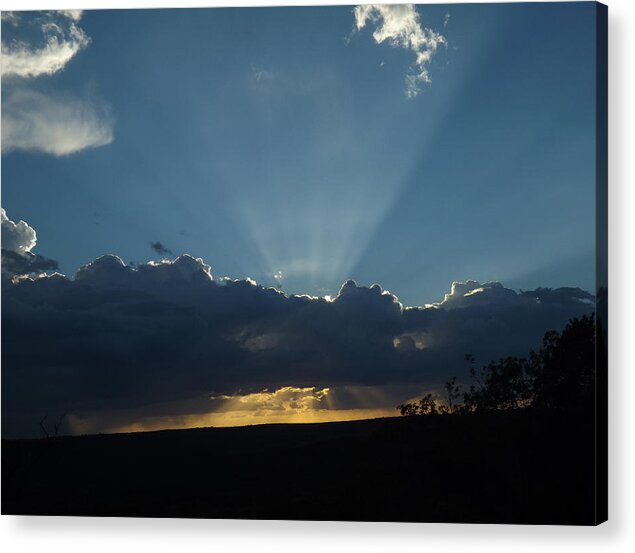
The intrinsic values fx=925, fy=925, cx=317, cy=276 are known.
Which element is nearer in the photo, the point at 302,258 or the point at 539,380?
the point at 539,380

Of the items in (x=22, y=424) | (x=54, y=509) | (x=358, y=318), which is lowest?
(x=54, y=509)

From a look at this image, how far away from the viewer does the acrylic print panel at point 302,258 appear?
890cm

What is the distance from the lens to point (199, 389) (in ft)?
30.4

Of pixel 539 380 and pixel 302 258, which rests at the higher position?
pixel 302 258

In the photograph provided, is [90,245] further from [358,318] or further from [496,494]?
[496,494]

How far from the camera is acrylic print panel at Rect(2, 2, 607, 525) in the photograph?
890 centimetres

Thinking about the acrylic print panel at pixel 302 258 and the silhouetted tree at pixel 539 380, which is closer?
the silhouetted tree at pixel 539 380

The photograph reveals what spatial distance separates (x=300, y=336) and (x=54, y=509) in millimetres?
3040

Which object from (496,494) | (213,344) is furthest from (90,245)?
(496,494)

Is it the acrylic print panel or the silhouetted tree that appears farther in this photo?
the acrylic print panel

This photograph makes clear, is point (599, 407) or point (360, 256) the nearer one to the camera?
point (599, 407)

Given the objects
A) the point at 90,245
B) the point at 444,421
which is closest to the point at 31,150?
the point at 90,245

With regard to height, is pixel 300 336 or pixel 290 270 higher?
pixel 290 270

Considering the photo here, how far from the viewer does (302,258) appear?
9.25 meters
